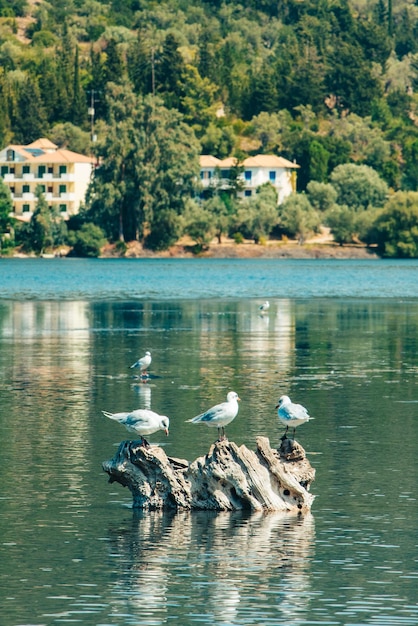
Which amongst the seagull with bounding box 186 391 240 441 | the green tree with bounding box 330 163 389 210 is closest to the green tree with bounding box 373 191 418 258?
the green tree with bounding box 330 163 389 210

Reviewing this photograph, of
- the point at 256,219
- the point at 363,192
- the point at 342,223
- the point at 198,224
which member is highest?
the point at 363,192

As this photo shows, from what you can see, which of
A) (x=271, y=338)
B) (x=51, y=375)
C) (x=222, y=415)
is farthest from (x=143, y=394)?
(x=271, y=338)

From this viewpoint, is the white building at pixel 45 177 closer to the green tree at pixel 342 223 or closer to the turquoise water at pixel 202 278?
the turquoise water at pixel 202 278

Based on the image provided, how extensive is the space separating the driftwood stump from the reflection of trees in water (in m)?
0.26

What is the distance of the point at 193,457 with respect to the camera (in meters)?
29.7

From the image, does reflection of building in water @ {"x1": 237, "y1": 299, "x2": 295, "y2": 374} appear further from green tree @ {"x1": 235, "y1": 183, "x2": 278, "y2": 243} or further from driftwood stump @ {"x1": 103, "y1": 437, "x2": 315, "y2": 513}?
green tree @ {"x1": 235, "y1": 183, "x2": 278, "y2": 243}

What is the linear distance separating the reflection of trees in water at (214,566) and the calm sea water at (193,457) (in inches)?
1.4

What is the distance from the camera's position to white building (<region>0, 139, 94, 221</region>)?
645ft

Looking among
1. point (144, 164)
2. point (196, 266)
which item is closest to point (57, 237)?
point (144, 164)

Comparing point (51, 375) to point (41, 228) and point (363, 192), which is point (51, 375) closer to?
point (41, 228)

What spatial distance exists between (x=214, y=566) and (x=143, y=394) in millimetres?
18894

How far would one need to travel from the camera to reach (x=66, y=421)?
35156 mm

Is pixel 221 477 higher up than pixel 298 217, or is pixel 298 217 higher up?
pixel 298 217

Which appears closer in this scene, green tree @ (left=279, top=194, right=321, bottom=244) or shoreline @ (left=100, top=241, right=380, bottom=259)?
shoreline @ (left=100, top=241, right=380, bottom=259)
